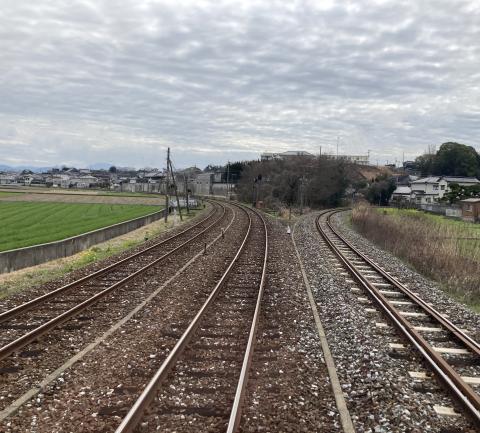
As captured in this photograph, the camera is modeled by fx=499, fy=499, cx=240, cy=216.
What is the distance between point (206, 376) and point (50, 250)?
19.1 m

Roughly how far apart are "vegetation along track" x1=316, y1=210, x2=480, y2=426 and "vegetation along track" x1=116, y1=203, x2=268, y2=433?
2.91 metres

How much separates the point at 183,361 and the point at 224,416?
2.05m

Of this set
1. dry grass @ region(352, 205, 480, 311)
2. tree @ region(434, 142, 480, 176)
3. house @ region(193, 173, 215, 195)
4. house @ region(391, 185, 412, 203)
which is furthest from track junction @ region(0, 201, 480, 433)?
house @ region(193, 173, 215, 195)

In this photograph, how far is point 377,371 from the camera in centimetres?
780

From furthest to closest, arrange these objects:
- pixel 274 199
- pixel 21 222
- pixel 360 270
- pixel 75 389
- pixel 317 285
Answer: pixel 274 199 → pixel 21 222 → pixel 360 270 → pixel 317 285 → pixel 75 389

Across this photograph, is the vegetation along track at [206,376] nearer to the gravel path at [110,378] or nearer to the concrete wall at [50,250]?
the gravel path at [110,378]

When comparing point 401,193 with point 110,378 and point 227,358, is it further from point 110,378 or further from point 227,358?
point 110,378

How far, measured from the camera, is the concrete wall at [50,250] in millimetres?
21000

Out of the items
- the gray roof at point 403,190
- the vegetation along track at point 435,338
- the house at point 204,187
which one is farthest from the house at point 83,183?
the vegetation along track at point 435,338

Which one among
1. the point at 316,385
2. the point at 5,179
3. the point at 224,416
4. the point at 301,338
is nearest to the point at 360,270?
the point at 301,338

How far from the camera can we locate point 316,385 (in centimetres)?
734

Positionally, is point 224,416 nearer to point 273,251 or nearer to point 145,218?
point 273,251

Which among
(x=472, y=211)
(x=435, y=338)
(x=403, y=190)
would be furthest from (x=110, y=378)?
(x=403, y=190)

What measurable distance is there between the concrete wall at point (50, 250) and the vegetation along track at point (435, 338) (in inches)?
566
